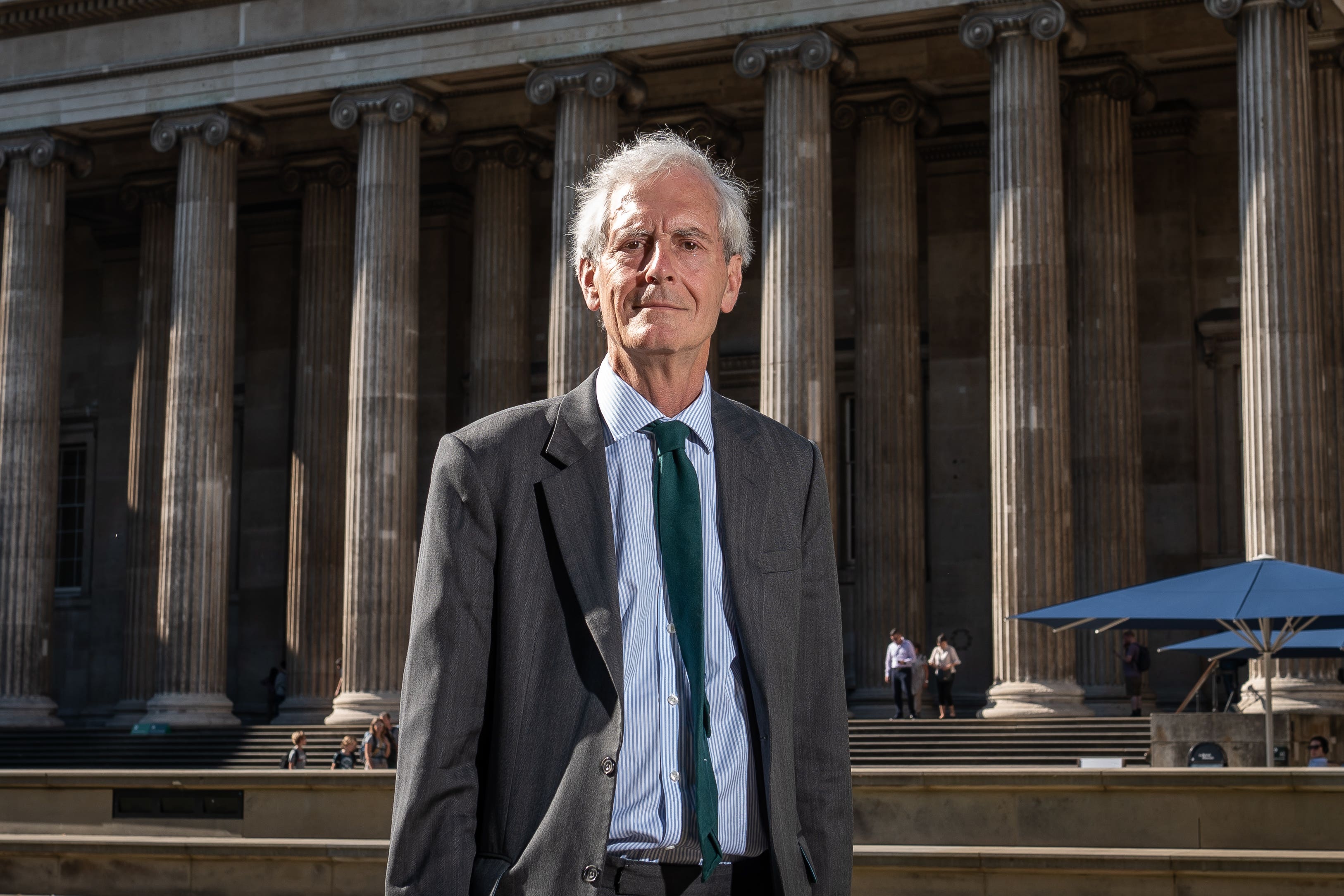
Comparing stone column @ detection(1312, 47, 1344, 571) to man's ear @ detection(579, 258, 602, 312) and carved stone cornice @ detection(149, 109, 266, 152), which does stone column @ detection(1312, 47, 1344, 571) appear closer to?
carved stone cornice @ detection(149, 109, 266, 152)

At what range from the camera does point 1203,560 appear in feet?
136

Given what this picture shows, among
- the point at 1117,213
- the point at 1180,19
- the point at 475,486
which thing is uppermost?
the point at 1180,19

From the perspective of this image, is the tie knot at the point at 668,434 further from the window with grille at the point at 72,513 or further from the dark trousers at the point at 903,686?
the window with grille at the point at 72,513

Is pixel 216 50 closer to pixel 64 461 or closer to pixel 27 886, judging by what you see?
pixel 64 461

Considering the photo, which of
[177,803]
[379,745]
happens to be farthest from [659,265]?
[379,745]

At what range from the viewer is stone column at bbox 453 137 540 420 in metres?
44.5

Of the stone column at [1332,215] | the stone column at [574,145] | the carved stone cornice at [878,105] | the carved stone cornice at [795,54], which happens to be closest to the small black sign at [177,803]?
the stone column at [574,145]

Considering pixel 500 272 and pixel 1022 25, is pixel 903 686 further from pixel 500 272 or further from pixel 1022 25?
pixel 500 272

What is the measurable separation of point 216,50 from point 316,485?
1109cm

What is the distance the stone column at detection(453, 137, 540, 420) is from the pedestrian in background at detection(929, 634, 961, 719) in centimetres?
1323

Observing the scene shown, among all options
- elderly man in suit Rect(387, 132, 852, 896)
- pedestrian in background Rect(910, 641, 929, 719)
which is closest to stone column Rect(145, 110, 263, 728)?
pedestrian in background Rect(910, 641, 929, 719)

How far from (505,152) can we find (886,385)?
11626 millimetres

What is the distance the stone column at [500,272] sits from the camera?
44.5 m

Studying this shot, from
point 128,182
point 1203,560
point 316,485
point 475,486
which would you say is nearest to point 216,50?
point 128,182
